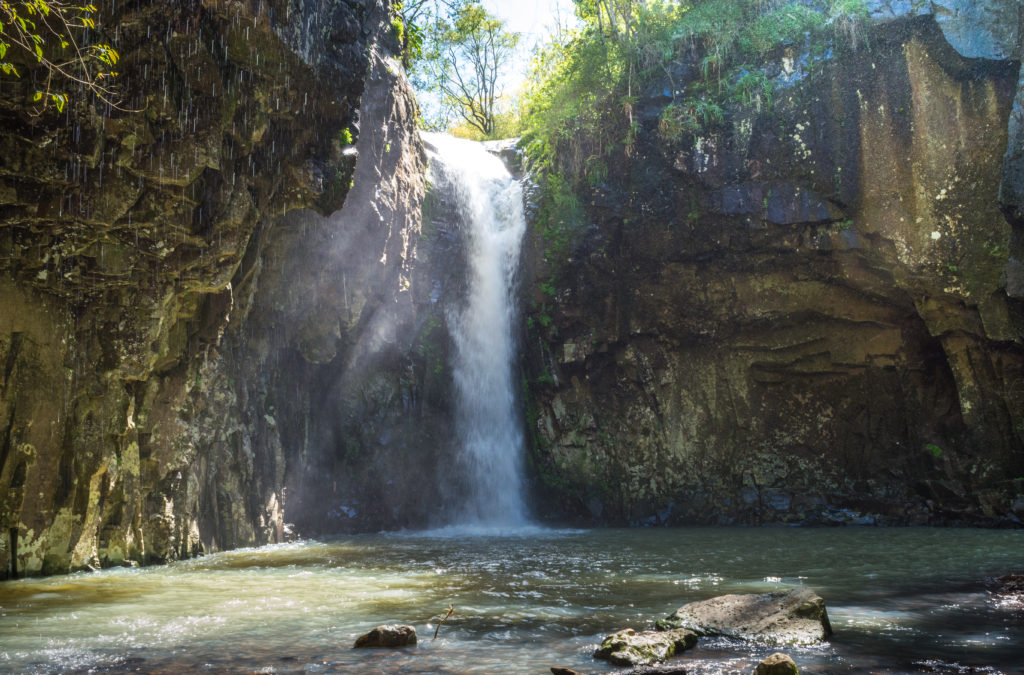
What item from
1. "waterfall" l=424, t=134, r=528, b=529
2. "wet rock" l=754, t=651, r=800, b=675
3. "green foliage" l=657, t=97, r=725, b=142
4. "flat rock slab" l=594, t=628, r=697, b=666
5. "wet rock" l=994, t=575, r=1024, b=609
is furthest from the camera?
"waterfall" l=424, t=134, r=528, b=529

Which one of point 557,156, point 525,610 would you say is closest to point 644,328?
point 557,156

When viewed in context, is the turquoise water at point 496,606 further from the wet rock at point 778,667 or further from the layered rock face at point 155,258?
the layered rock face at point 155,258

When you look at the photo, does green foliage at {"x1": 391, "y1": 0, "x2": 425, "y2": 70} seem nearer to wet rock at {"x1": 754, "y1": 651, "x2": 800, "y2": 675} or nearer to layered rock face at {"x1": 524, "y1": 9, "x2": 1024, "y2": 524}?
layered rock face at {"x1": 524, "y1": 9, "x2": 1024, "y2": 524}

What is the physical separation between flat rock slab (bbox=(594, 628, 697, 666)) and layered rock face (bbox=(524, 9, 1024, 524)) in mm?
11815

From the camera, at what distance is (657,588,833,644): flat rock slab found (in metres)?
4.54

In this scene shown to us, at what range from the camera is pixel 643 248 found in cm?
1600

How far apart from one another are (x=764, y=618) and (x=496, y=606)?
7.39 ft

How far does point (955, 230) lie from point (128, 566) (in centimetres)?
1502

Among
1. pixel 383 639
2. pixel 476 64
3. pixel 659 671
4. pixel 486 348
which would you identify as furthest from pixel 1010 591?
pixel 476 64

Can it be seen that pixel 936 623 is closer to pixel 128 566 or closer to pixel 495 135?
pixel 128 566

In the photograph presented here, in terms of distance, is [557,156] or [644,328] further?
[557,156]

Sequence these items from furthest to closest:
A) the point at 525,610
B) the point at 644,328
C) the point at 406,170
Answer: the point at 644,328, the point at 406,170, the point at 525,610

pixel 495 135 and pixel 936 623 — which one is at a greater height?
pixel 495 135

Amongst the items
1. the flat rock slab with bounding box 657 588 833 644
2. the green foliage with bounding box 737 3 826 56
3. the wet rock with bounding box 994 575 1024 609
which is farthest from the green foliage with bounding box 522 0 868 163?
the flat rock slab with bounding box 657 588 833 644
